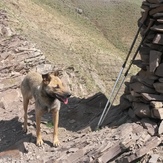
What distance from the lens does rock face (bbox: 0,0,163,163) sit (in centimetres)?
1020

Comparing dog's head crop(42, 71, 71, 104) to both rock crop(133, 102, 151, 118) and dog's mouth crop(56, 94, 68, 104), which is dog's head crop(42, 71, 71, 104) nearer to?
dog's mouth crop(56, 94, 68, 104)

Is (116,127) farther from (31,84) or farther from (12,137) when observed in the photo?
(12,137)

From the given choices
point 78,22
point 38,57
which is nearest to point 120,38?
point 78,22

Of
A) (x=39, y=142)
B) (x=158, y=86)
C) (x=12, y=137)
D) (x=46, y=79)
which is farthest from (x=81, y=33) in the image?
(x=158, y=86)

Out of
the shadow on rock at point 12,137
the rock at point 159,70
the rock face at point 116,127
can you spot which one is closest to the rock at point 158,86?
the rock face at point 116,127

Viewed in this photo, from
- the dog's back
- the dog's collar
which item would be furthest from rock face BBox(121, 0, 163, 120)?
the dog's back

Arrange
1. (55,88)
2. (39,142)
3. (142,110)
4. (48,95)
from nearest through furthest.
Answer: (55,88), (142,110), (48,95), (39,142)

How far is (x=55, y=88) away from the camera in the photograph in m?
10.7

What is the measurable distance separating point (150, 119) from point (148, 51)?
230 centimetres

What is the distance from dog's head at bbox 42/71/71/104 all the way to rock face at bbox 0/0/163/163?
1.66 metres

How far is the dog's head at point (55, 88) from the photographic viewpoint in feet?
34.6

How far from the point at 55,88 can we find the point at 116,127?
2558 millimetres

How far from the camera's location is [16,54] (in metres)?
19.8

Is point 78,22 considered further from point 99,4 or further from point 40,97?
point 40,97
